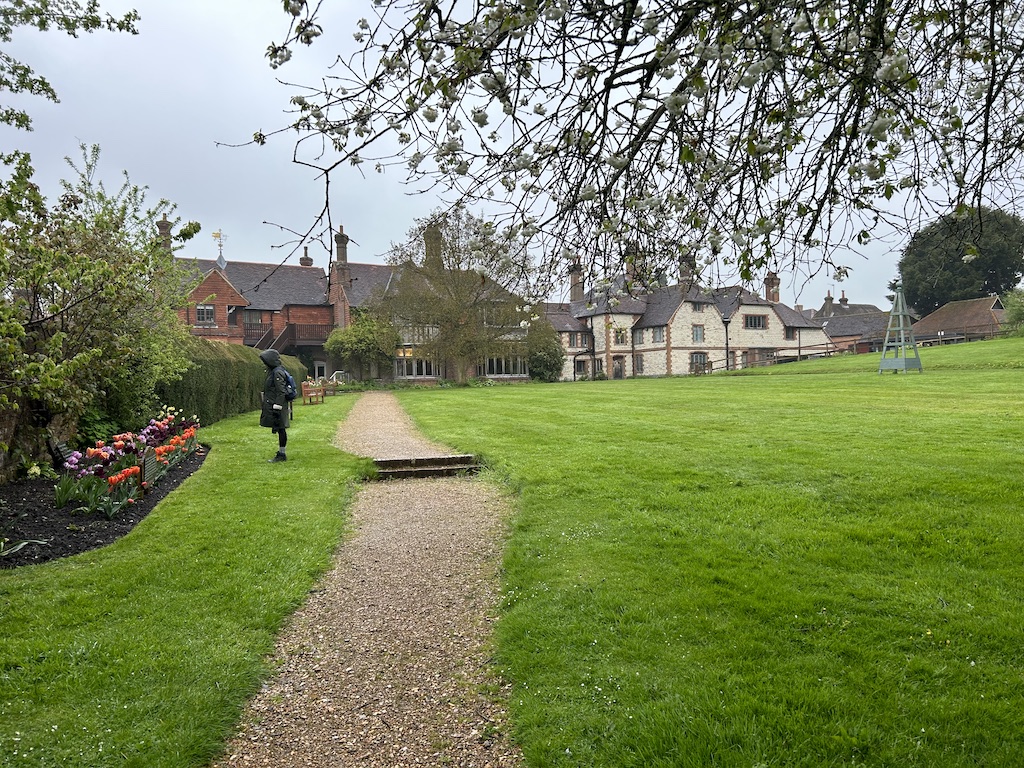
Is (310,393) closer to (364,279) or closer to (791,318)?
(364,279)

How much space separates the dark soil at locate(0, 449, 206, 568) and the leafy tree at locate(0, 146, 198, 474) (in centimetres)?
79

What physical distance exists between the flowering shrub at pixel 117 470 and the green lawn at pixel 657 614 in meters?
0.52

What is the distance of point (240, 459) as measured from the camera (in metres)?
11.1

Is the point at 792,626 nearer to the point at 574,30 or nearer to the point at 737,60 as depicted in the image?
the point at 737,60

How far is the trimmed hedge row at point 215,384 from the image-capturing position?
47.8 feet

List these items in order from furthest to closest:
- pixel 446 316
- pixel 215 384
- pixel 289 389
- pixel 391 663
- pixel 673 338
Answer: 1. pixel 673 338
2. pixel 446 316
3. pixel 215 384
4. pixel 289 389
5. pixel 391 663

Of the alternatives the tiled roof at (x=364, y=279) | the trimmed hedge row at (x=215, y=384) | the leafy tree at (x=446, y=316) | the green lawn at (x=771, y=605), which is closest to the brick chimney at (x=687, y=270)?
the green lawn at (x=771, y=605)

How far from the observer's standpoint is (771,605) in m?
4.46

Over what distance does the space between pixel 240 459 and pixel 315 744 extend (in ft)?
28.5

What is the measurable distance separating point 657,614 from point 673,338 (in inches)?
1860

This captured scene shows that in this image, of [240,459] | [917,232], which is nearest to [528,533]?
[917,232]

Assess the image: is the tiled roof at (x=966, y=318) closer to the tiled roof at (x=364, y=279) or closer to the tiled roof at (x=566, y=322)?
the tiled roof at (x=566, y=322)

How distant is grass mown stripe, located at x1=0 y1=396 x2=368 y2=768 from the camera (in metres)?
3.32

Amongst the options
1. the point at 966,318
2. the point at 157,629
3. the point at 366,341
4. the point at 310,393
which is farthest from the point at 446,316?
the point at 966,318
